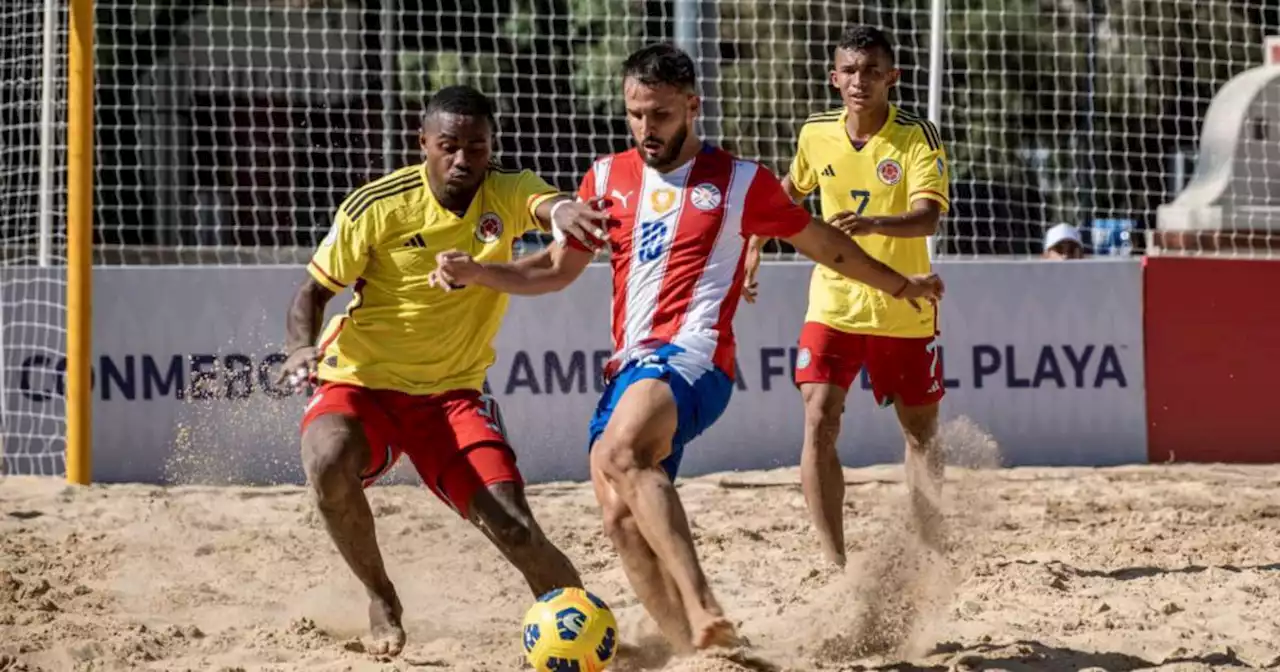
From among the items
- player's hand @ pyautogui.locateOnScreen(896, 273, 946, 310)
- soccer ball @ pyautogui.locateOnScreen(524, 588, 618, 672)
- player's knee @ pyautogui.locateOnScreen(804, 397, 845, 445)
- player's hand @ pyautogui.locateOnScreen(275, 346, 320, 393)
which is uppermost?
player's hand @ pyautogui.locateOnScreen(896, 273, 946, 310)

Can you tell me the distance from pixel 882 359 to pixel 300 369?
2679 mm

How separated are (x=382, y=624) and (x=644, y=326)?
1.37 m

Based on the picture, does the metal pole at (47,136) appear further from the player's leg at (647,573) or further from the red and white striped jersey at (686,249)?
the player's leg at (647,573)

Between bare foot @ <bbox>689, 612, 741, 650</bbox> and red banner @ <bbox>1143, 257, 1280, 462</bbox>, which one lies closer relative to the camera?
bare foot @ <bbox>689, 612, 741, 650</bbox>

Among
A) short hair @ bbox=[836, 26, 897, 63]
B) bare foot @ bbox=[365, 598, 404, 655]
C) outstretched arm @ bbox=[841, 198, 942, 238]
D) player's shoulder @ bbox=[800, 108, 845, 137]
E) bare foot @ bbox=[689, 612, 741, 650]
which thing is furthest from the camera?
player's shoulder @ bbox=[800, 108, 845, 137]

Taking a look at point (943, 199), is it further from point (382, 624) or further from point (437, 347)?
point (382, 624)

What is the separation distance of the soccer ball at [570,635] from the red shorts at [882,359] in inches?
92.6

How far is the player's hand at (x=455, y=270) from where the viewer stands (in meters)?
4.77

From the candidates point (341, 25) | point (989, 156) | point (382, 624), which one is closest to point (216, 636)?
point (382, 624)

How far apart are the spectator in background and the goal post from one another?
219 inches

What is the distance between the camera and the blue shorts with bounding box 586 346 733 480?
4.70m

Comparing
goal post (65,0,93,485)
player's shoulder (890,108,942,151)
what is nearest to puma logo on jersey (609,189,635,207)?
player's shoulder (890,108,942,151)

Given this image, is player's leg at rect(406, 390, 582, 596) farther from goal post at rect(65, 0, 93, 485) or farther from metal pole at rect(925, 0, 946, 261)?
metal pole at rect(925, 0, 946, 261)

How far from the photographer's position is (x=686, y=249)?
15.8 ft
